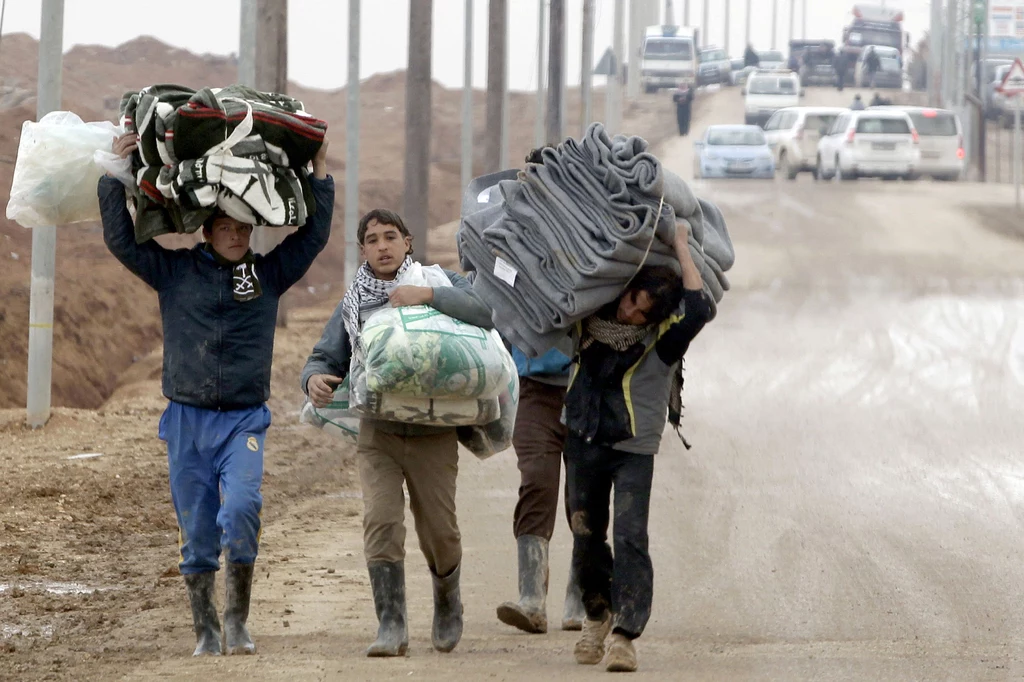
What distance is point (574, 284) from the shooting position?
592cm

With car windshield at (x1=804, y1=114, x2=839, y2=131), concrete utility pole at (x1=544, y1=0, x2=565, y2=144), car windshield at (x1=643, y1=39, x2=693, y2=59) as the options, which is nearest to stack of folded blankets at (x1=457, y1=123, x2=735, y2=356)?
car windshield at (x1=804, y1=114, x2=839, y2=131)

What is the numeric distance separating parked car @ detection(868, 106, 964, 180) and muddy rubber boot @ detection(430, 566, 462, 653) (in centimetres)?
3026

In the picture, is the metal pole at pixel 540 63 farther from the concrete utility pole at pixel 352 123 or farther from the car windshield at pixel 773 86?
the concrete utility pole at pixel 352 123

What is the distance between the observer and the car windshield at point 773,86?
2131 inches

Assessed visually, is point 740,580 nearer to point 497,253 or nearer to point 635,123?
point 497,253

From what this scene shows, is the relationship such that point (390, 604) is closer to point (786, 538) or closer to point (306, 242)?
point (306, 242)

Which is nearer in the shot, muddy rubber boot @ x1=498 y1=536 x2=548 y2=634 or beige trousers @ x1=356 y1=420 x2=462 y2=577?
A: beige trousers @ x1=356 y1=420 x2=462 y2=577

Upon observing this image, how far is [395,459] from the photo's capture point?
6.34 metres

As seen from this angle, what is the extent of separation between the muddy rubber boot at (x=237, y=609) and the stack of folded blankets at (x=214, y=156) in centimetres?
133

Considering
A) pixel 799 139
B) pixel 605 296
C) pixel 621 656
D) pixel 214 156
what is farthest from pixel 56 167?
pixel 799 139

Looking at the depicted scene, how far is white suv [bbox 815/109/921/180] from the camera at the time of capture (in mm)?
33969

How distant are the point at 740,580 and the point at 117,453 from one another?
574 centimetres

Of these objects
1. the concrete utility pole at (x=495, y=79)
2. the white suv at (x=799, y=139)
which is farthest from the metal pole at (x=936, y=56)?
the concrete utility pole at (x=495, y=79)

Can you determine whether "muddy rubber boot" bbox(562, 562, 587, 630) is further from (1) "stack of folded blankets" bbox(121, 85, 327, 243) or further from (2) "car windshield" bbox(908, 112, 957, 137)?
(2) "car windshield" bbox(908, 112, 957, 137)
